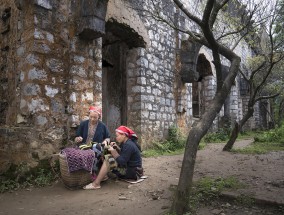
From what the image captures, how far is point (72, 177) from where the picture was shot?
4.17m

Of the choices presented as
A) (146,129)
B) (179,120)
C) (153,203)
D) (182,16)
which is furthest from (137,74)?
(153,203)

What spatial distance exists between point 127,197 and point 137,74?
3929 millimetres

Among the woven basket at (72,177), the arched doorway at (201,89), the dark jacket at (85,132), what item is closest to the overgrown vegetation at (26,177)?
the woven basket at (72,177)

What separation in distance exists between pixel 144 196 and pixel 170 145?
415 cm

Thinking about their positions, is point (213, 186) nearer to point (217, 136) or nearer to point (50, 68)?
point (50, 68)

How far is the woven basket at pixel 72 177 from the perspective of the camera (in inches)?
164

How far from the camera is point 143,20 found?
294 inches

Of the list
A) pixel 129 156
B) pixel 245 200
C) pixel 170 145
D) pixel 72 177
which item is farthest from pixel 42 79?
pixel 170 145

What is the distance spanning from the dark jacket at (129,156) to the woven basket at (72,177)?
536 mm

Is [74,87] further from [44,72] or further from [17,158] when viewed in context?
[17,158]

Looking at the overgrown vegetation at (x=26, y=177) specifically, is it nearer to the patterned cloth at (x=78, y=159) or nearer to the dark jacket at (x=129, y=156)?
the patterned cloth at (x=78, y=159)

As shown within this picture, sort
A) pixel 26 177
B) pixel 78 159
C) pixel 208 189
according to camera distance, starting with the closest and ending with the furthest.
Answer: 1. pixel 208 189
2. pixel 78 159
3. pixel 26 177

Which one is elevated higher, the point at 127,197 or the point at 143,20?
the point at 143,20

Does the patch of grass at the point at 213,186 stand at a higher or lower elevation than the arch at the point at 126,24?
lower
